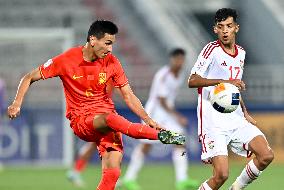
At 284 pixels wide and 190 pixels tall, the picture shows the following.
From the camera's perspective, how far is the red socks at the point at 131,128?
9188 mm

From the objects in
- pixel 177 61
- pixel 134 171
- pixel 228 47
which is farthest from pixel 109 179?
pixel 177 61

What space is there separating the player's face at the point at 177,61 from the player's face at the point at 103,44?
553cm

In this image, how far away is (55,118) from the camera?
823 inches

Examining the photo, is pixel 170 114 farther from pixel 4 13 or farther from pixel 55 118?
pixel 4 13

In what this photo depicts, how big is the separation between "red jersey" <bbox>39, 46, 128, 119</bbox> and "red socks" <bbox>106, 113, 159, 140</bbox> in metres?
0.52

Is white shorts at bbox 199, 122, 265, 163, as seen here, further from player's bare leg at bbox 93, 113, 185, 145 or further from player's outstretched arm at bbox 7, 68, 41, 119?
player's outstretched arm at bbox 7, 68, 41, 119

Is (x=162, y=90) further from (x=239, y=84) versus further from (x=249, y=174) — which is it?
(x=239, y=84)

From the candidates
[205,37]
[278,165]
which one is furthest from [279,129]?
[205,37]

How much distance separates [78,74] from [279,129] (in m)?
11.7

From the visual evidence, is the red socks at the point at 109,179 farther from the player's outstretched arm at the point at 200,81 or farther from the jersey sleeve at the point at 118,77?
the player's outstretched arm at the point at 200,81

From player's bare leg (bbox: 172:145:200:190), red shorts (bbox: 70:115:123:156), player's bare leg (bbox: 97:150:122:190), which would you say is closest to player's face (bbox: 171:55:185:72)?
player's bare leg (bbox: 172:145:200:190)

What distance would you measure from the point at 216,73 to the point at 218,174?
1016mm

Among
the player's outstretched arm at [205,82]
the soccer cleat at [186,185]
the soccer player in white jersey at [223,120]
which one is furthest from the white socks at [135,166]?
the player's outstretched arm at [205,82]

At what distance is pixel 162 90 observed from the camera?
52.3 ft
